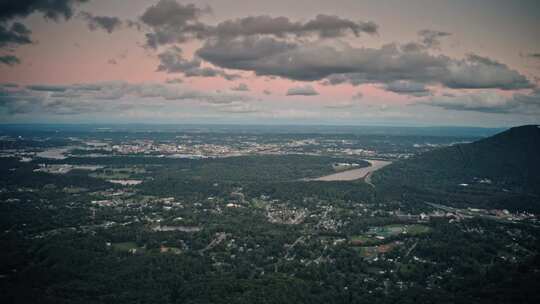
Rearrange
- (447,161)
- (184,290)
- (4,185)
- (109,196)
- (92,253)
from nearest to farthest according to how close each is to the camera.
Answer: (184,290), (92,253), (109,196), (4,185), (447,161)

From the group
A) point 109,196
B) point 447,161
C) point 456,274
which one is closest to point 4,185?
point 109,196

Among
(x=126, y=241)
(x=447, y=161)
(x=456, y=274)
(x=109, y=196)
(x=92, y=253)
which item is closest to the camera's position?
(x=456, y=274)

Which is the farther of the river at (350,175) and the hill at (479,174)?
the river at (350,175)

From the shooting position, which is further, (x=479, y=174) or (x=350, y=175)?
(x=350, y=175)

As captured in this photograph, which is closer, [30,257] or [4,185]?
[30,257]

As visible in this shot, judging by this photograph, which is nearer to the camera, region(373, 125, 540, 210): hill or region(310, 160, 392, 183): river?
region(373, 125, 540, 210): hill

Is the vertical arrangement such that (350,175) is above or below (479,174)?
below

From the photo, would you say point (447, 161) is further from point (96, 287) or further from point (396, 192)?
point (96, 287)

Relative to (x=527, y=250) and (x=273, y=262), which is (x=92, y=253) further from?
(x=527, y=250)
